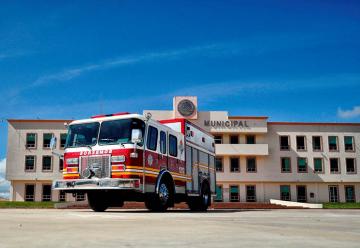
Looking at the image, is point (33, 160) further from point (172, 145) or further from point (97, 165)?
point (97, 165)

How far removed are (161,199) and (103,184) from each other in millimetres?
2158

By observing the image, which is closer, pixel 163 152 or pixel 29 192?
pixel 163 152

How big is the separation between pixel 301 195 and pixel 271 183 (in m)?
4.07

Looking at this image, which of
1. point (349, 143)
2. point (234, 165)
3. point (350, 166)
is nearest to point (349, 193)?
point (350, 166)

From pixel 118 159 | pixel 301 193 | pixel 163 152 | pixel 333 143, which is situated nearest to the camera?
pixel 118 159

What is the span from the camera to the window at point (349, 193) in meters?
57.7

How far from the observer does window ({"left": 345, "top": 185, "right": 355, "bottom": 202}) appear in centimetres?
5767

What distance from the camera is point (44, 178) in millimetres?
55156

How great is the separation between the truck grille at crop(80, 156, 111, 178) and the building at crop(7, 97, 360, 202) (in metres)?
38.7

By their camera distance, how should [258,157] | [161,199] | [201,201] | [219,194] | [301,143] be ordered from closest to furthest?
[161,199] → [201,201] → [219,194] → [258,157] → [301,143]

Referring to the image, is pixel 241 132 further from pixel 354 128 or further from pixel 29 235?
pixel 29 235

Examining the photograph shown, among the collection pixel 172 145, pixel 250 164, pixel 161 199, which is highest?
pixel 250 164

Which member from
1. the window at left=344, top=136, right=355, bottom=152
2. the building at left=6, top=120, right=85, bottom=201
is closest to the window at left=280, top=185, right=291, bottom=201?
the window at left=344, top=136, right=355, bottom=152

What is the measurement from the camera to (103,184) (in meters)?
14.1
